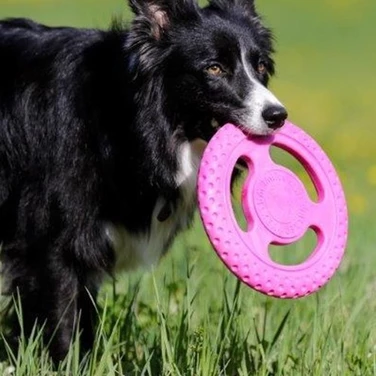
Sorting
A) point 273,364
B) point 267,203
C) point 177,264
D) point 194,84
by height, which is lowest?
point 177,264

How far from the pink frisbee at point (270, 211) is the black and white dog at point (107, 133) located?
0.53 ft

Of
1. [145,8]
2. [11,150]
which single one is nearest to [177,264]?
[11,150]

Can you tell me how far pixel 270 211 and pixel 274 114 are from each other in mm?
413

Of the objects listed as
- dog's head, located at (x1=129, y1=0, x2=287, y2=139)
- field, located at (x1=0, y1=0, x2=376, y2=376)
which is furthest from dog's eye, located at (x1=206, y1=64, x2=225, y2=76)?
field, located at (x1=0, y1=0, x2=376, y2=376)

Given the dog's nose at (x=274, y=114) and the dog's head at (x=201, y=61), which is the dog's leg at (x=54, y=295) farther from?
the dog's nose at (x=274, y=114)

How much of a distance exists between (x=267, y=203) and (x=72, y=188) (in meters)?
1.01

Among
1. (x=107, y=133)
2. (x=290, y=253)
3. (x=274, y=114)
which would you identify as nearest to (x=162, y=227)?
(x=107, y=133)

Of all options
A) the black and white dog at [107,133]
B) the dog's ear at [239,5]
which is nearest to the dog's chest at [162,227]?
the black and white dog at [107,133]

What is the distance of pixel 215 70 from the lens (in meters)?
4.73

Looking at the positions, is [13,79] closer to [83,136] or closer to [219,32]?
[83,136]

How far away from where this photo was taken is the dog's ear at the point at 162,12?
4871 mm

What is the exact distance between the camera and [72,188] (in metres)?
4.98

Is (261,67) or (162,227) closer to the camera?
(261,67)

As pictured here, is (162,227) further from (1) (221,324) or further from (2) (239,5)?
(2) (239,5)
